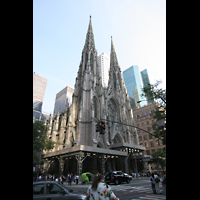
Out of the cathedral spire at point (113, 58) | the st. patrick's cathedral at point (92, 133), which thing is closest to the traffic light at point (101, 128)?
the st. patrick's cathedral at point (92, 133)

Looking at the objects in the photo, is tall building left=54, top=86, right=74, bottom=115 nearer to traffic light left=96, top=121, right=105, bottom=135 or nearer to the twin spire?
the twin spire

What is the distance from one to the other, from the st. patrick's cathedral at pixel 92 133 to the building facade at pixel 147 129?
11.9 meters

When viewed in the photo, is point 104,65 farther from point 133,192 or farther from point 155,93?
point 133,192

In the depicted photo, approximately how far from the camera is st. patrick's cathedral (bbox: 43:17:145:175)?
1171 inches

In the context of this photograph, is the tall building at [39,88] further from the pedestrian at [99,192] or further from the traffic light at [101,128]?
the pedestrian at [99,192]

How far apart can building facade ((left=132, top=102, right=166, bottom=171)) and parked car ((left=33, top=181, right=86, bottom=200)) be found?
49.6 meters

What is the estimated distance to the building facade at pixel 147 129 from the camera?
175 ft

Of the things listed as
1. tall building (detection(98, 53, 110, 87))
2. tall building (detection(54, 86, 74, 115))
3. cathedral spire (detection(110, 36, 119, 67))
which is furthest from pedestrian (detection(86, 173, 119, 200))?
tall building (detection(98, 53, 110, 87))

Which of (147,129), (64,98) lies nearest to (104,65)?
(64,98)
